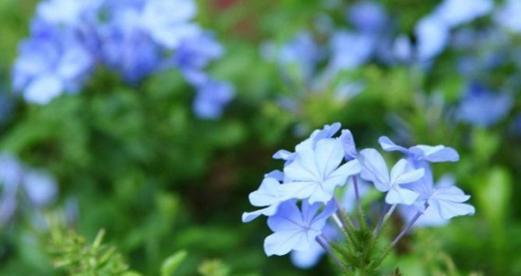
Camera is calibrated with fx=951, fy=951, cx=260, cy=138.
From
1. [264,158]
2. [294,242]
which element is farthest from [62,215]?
[294,242]

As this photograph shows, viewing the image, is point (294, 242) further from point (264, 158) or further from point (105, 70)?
point (264, 158)

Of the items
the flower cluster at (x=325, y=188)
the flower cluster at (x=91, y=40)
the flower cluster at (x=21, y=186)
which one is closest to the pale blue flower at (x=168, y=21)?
the flower cluster at (x=91, y=40)

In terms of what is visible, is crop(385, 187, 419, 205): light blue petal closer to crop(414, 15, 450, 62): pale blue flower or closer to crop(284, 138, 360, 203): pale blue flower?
crop(284, 138, 360, 203): pale blue flower

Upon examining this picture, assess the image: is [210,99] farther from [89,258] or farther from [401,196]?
[401,196]

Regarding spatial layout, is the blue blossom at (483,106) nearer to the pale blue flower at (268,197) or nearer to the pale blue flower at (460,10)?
the pale blue flower at (460,10)

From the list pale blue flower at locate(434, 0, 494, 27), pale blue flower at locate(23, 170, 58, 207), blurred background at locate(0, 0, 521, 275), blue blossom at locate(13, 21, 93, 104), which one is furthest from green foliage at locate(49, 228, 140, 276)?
pale blue flower at locate(434, 0, 494, 27)
